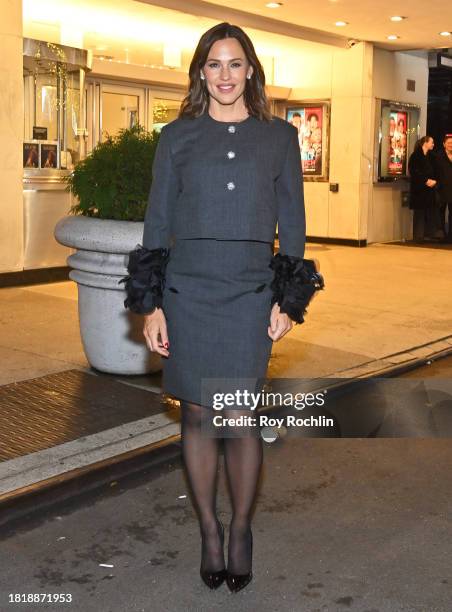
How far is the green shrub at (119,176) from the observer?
19.0 ft

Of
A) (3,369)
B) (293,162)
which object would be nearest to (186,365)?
(293,162)

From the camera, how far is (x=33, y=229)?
10609 millimetres

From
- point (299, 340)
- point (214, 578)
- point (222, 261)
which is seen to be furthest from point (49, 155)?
point (214, 578)

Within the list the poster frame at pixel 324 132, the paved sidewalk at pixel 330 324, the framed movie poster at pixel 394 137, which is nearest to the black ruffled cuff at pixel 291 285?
the paved sidewalk at pixel 330 324

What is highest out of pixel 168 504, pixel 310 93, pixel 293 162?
pixel 310 93

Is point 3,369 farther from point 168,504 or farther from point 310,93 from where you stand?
point 310,93

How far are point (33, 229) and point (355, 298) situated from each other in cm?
393

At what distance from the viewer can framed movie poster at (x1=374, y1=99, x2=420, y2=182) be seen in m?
16.1

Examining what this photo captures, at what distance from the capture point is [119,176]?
19.0 ft

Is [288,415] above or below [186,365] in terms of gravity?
below

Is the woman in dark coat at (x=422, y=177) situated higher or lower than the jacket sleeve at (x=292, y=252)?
higher

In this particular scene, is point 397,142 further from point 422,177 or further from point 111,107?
point 111,107

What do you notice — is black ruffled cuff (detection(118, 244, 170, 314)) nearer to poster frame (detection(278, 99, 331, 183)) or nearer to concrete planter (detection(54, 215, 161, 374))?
concrete planter (detection(54, 215, 161, 374))

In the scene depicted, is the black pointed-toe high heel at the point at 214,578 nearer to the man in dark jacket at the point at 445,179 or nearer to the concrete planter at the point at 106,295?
the concrete planter at the point at 106,295
